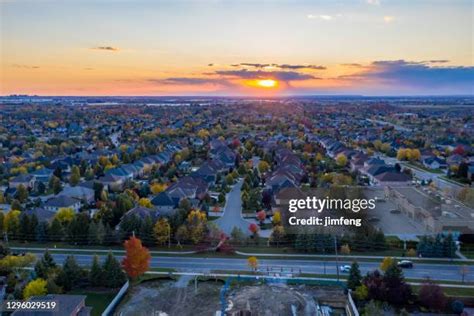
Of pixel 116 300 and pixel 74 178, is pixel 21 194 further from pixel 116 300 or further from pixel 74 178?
pixel 116 300

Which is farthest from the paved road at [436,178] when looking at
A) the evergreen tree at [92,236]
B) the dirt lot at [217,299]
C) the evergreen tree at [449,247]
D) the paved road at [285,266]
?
the evergreen tree at [92,236]

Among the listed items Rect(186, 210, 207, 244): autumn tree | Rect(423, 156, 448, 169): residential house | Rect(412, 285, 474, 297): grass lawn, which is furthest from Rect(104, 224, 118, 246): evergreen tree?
Rect(423, 156, 448, 169): residential house

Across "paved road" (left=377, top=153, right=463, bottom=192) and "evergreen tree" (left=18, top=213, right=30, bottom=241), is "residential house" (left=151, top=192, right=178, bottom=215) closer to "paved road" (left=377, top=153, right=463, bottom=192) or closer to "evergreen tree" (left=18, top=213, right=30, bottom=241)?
"evergreen tree" (left=18, top=213, right=30, bottom=241)

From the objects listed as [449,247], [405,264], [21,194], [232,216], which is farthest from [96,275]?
[21,194]

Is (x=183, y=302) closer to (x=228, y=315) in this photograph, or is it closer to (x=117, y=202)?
(x=228, y=315)

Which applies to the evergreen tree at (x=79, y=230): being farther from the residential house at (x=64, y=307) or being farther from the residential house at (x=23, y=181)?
the residential house at (x=23, y=181)

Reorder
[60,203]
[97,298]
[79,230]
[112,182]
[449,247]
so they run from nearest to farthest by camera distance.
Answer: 1. [97,298]
2. [449,247]
3. [79,230]
4. [60,203]
5. [112,182]
